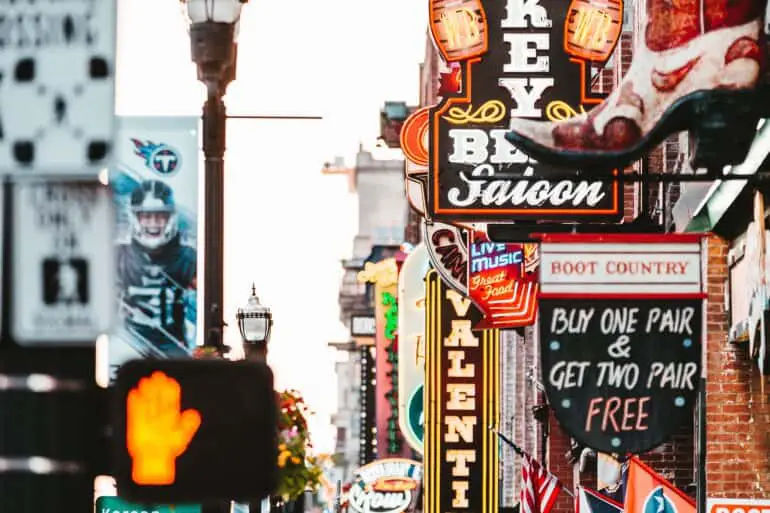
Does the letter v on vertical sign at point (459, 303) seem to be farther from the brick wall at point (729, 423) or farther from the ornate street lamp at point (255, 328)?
the brick wall at point (729, 423)

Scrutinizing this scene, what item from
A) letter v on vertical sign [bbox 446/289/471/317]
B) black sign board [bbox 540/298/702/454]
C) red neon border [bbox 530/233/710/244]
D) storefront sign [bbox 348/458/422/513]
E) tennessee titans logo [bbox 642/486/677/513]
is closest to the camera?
black sign board [bbox 540/298/702/454]

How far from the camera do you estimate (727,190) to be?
51.0 ft

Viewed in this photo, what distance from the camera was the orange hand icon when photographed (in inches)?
286

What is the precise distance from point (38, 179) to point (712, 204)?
10.7 metres

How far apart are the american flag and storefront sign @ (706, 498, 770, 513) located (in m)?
6.80

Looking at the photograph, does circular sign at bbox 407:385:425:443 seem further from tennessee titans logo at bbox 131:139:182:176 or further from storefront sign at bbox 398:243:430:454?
tennessee titans logo at bbox 131:139:182:176

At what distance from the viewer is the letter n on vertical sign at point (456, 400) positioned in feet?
101

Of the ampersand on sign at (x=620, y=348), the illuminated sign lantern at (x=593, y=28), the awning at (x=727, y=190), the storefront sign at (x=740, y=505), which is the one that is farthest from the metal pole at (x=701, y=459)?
the illuminated sign lantern at (x=593, y=28)

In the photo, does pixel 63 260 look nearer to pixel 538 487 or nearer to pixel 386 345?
pixel 538 487

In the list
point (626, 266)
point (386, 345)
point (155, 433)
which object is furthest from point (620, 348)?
point (386, 345)

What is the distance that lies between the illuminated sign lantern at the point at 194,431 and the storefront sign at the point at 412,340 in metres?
30.7

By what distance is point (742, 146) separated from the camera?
12.0 meters

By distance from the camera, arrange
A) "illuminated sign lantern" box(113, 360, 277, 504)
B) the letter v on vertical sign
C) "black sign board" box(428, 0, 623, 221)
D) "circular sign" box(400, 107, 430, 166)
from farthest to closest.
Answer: the letter v on vertical sign < "circular sign" box(400, 107, 430, 166) < "black sign board" box(428, 0, 623, 221) < "illuminated sign lantern" box(113, 360, 277, 504)

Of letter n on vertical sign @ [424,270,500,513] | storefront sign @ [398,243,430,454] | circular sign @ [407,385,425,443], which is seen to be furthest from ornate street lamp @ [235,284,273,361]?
circular sign @ [407,385,425,443]
